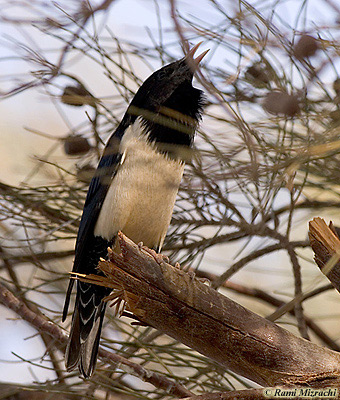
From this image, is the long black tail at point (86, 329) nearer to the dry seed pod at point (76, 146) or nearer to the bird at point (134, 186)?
the bird at point (134, 186)

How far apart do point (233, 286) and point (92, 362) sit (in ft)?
2.65

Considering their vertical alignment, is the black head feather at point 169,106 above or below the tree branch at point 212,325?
above

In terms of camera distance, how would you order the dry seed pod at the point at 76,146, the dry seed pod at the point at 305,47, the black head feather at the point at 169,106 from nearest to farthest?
the dry seed pod at the point at 305,47 < the dry seed pod at the point at 76,146 < the black head feather at the point at 169,106

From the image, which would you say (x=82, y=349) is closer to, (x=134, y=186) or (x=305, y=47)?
(x=134, y=186)

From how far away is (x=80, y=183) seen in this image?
109 inches

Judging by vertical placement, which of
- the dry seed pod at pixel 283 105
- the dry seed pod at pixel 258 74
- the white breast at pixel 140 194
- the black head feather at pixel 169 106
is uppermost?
the black head feather at pixel 169 106

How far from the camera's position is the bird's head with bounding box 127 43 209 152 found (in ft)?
8.55

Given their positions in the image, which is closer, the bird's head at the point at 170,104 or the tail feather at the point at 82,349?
the tail feather at the point at 82,349

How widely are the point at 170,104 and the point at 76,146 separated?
1.78 feet

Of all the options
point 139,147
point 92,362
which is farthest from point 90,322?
point 139,147

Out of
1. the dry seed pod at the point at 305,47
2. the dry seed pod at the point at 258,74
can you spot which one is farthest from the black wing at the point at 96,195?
the dry seed pod at the point at 305,47

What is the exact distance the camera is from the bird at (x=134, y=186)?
2.52 metres

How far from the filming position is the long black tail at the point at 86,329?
8.16ft

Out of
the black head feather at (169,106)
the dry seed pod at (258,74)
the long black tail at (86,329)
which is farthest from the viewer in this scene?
the black head feather at (169,106)
